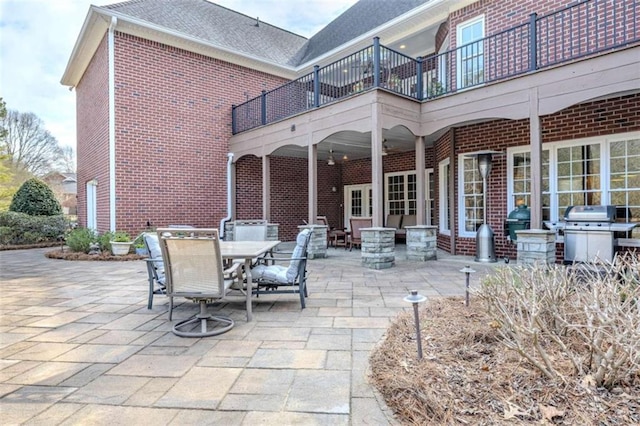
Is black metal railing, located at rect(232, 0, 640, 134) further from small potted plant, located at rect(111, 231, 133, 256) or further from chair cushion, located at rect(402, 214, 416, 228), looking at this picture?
small potted plant, located at rect(111, 231, 133, 256)

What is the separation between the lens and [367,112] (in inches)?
276

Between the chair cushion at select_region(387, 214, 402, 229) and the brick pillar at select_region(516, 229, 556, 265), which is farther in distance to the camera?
the chair cushion at select_region(387, 214, 402, 229)

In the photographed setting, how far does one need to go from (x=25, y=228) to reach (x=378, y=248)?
12118mm

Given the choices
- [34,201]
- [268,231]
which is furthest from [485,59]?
[34,201]

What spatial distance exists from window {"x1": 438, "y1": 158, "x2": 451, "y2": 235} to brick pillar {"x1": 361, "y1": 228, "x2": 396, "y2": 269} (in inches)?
120

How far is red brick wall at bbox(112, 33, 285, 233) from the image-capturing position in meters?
9.21

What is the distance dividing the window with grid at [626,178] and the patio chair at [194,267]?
6899 millimetres

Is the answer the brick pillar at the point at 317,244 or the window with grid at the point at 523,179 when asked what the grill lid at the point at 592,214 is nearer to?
the window with grid at the point at 523,179

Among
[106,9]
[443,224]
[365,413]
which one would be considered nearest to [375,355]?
[365,413]

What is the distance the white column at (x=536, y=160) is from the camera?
599 centimetres

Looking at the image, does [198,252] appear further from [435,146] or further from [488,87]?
[435,146]

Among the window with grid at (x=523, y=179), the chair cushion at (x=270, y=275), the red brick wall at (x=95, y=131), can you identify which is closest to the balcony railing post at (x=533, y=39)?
the window with grid at (x=523, y=179)

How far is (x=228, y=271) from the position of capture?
388 centimetres

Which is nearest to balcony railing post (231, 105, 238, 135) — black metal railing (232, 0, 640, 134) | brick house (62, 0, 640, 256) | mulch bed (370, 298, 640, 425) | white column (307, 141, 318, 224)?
brick house (62, 0, 640, 256)
